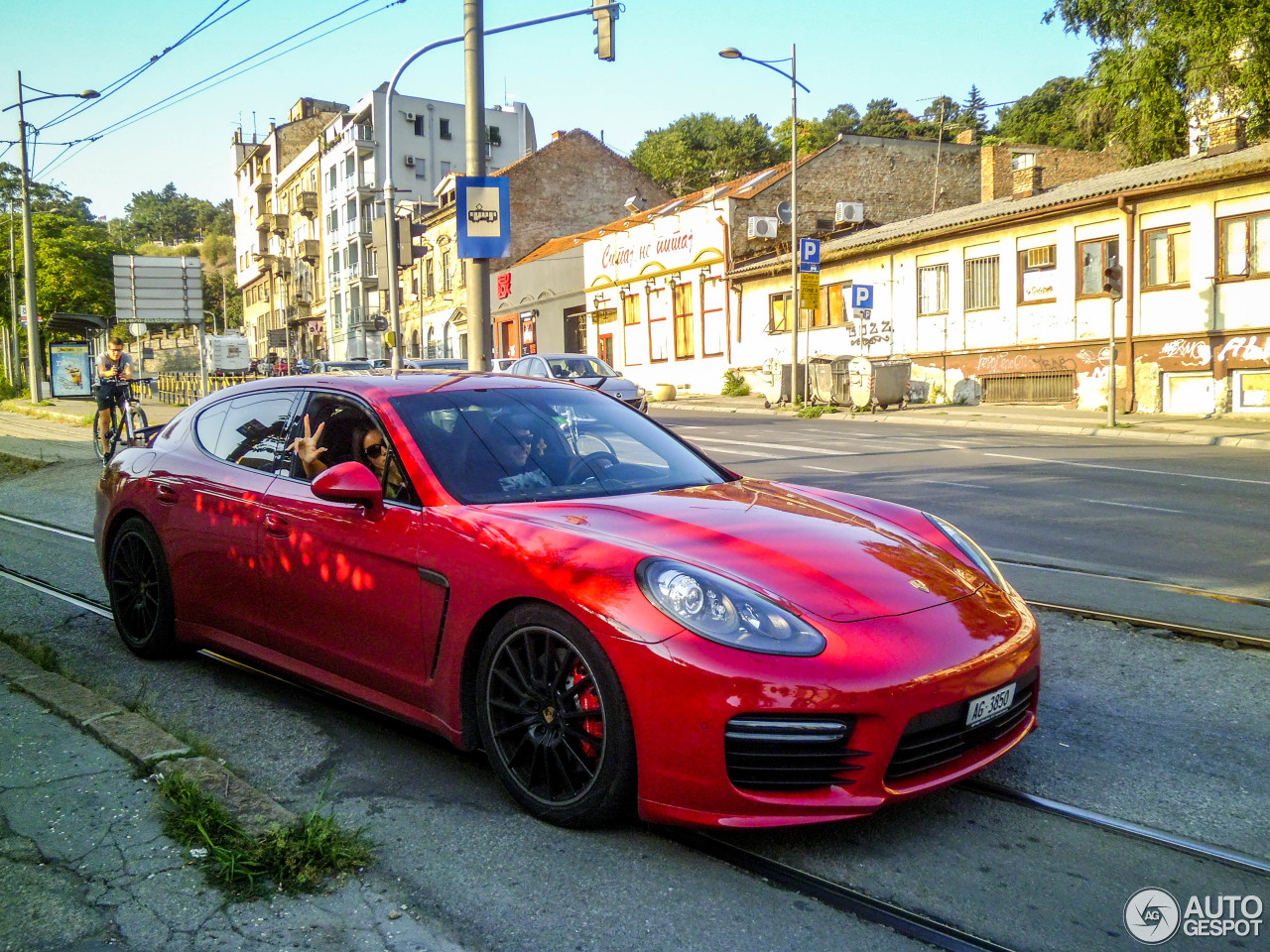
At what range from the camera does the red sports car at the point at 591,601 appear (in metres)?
3.02

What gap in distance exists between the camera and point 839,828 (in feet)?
11.0

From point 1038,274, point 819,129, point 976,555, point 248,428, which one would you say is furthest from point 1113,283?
point 819,129

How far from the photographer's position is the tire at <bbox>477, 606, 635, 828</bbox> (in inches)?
124

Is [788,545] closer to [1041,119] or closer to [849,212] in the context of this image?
[849,212]

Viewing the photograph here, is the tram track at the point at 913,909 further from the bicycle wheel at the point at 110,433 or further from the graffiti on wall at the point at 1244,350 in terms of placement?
the graffiti on wall at the point at 1244,350

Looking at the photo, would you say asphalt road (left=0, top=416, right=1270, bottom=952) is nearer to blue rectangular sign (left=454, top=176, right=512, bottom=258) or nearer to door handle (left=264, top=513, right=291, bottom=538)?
door handle (left=264, top=513, right=291, bottom=538)

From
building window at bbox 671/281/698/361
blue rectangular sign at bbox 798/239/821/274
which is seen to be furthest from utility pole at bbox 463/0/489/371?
building window at bbox 671/281/698/361

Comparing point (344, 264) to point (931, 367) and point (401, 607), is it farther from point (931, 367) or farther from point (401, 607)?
point (401, 607)

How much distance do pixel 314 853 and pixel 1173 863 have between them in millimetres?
2383

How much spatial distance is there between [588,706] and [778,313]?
32283 millimetres

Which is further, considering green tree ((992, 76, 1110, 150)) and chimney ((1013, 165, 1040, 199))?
green tree ((992, 76, 1110, 150))

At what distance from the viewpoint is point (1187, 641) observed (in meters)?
5.36

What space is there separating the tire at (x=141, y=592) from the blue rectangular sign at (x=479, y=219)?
16.6ft

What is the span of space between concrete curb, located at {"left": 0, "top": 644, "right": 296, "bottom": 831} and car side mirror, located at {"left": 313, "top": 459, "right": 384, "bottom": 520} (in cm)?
97
